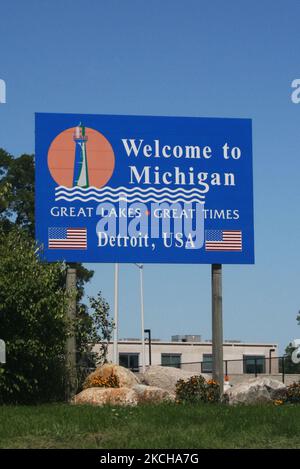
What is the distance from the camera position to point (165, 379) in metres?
27.9

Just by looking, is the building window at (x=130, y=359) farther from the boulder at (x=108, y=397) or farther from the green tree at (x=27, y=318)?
the boulder at (x=108, y=397)

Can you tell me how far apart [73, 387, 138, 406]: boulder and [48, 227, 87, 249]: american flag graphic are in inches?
174

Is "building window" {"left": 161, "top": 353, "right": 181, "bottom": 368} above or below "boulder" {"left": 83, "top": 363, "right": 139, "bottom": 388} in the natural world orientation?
below

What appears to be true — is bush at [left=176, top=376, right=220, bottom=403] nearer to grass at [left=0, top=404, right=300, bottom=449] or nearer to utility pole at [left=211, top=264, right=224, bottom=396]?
utility pole at [left=211, top=264, right=224, bottom=396]

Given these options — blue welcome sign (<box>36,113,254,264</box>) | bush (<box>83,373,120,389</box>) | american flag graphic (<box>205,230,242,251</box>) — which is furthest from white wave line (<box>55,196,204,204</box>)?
bush (<box>83,373,120,389</box>)

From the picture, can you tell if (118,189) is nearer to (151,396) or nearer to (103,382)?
(103,382)

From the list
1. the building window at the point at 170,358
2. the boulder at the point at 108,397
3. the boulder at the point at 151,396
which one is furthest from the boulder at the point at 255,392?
the building window at the point at 170,358

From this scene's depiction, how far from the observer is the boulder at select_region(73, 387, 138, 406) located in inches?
851

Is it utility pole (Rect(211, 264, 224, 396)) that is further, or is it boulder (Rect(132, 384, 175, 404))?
utility pole (Rect(211, 264, 224, 396))

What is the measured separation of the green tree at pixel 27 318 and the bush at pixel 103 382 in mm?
1670

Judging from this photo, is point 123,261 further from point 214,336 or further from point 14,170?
point 14,170

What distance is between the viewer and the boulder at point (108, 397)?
70.9 ft
